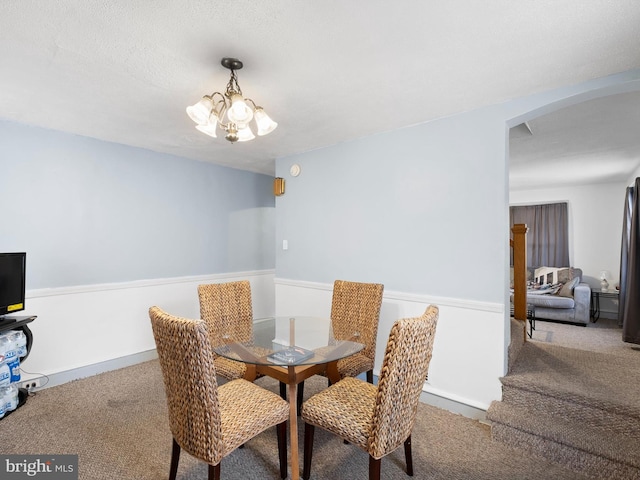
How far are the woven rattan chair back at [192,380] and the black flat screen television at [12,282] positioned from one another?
1.81 metres

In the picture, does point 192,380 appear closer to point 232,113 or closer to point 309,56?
point 232,113

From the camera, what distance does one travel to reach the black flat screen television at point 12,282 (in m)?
2.30

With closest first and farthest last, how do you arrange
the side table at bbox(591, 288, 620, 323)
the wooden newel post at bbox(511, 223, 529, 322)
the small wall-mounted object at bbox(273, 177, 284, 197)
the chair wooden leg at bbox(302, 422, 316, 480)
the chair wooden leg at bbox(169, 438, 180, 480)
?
the chair wooden leg at bbox(169, 438, 180, 480) → the chair wooden leg at bbox(302, 422, 316, 480) → the wooden newel post at bbox(511, 223, 529, 322) → the small wall-mounted object at bbox(273, 177, 284, 197) → the side table at bbox(591, 288, 620, 323)

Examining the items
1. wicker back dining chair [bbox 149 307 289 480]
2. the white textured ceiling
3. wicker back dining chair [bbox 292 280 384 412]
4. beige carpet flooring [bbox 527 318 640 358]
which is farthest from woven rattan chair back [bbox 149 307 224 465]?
beige carpet flooring [bbox 527 318 640 358]

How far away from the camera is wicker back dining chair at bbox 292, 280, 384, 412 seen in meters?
2.19

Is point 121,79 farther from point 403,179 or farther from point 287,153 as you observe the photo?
point 403,179

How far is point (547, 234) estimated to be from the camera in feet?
18.8

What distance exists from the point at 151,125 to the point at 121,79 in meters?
0.81

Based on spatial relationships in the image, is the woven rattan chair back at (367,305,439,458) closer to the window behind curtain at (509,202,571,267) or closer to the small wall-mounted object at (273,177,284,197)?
the small wall-mounted object at (273,177,284,197)

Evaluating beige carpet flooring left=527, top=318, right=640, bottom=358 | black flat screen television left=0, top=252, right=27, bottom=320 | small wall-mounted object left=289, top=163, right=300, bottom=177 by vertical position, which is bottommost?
beige carpet flooring left=527, top=318, right=640, bottom=358

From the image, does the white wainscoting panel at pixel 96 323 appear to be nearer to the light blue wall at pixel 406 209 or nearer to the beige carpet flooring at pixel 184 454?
the beige carpet flooring at pixel 184 454

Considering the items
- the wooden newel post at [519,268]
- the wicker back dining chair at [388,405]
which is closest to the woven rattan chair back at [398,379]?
the wicker back dining chair at [388,405]

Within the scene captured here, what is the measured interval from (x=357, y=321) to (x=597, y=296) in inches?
190

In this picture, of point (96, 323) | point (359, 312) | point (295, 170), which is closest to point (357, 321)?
point (359, 312)
